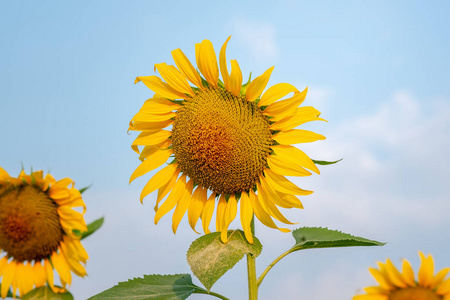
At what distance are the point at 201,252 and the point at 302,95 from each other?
120 centimetres

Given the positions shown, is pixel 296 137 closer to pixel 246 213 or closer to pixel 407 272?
pixel 246 213

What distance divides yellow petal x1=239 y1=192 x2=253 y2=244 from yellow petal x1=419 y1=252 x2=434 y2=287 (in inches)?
46.8

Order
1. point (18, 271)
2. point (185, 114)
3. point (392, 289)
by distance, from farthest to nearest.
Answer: point (185, 114) < point (18, 271) < point (392, 289)

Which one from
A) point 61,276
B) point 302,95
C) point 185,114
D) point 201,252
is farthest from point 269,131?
point 61,276

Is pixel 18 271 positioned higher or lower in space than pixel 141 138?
lower

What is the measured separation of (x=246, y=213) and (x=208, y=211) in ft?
1.01

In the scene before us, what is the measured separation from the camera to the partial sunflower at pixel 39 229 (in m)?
3.19

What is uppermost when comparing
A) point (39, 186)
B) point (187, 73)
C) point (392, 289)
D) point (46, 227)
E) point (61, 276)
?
point (187, 73)

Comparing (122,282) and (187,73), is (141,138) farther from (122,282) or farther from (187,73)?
(122,282)

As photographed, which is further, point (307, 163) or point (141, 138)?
point (141, 138)

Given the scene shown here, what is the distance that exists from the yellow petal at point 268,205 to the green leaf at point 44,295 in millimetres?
1380

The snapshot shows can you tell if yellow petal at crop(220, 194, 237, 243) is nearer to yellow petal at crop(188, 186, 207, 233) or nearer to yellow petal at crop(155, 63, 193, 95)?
yellow petal at crop(188, 186, 207, 233)

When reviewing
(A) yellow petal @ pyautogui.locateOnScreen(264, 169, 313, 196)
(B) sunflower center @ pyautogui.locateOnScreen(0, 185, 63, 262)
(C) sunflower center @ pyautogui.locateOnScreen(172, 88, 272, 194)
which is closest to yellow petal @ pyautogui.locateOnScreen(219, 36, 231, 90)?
(C) sunflower center @ pyautogui.locateOnScreen(172, 88, 272, 194)

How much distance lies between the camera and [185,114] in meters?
4.13
